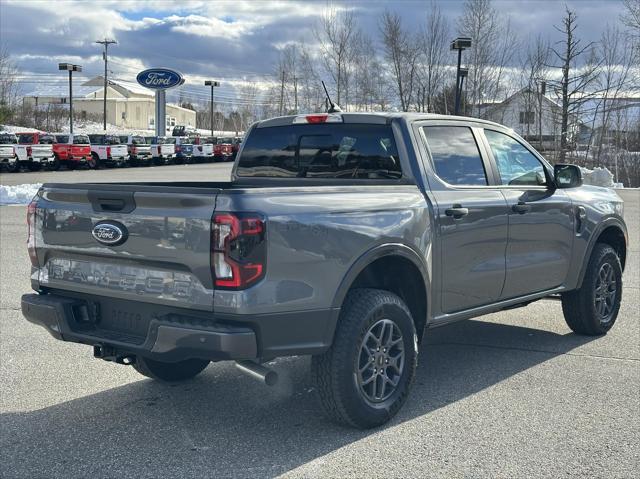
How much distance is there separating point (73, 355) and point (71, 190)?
7.05ft

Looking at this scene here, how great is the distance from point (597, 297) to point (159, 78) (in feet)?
151

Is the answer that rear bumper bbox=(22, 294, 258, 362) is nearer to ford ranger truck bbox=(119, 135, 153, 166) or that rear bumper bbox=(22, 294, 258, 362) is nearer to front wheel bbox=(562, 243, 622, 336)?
front wheel bbox=(562, 243, 622, 336)

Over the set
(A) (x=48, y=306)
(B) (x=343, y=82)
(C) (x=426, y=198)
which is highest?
(B) (x=343, y=82)

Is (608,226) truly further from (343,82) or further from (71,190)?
(343,82)

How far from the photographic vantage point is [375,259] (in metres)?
4.45

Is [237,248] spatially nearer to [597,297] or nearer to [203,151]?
[597,297]

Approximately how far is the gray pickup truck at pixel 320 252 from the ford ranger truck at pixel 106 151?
35650 millimetres

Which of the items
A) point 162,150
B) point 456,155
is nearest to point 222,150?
point 162,150

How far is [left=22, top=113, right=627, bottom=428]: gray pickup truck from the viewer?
12.6 feet

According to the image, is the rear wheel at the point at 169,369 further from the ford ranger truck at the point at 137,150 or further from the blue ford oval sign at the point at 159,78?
the blue ford oval sign at the point at 159,78

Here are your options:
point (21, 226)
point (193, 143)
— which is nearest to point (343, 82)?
point (193, 143)

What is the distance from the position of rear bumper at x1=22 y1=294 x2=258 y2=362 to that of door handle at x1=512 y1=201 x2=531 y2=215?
8.53 ft

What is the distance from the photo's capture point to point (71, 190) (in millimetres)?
4426

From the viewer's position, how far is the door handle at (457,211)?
16.5ft
